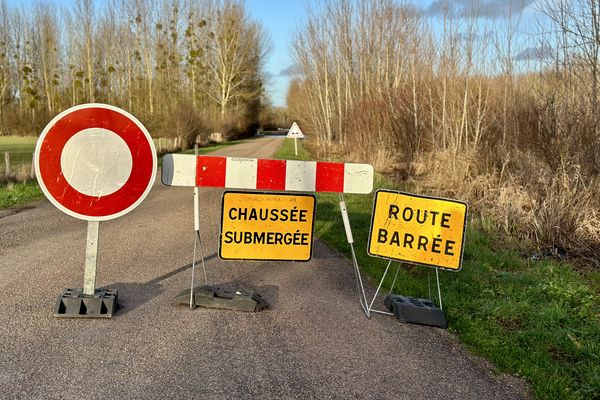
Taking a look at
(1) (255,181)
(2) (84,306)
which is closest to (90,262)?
(2) (84,306)

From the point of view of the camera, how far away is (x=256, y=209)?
479 cm

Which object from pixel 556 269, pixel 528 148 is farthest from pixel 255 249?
pixel 528 148

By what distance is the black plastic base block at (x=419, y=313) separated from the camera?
167 inches

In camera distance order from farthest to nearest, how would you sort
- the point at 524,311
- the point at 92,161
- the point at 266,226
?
the point at 266,226 → the point at 524,311 → the point at 92,161

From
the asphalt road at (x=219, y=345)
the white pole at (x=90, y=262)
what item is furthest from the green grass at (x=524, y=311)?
the white pole at (x=90, y=262)

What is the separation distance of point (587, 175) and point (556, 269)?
2.59 metres

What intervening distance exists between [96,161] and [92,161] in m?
0.03

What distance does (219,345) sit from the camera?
11.7 feet

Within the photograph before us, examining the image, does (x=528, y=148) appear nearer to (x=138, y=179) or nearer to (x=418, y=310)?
(x=418, y=310)

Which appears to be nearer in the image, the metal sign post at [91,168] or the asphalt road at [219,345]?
the asphalt road at [219,345]

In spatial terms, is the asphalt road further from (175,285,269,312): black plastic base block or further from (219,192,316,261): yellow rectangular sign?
(219,192,316,261): yellow rectangular sign

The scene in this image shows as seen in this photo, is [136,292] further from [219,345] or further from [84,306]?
[219,345]

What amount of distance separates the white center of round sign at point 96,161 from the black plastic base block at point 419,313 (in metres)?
2.58

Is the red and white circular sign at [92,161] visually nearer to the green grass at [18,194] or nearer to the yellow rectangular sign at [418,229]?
the yellow rectangular sign at [418,229]
